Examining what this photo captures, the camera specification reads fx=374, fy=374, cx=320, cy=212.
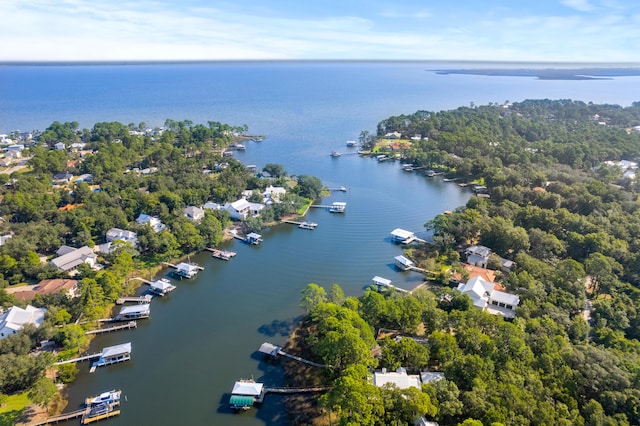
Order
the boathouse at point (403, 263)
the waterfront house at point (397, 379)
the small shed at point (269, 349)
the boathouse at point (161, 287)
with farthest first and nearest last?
the boathouse at point (403, 263) → the boathouse at point (161, 287) → the small shed at point (269, 349) → the waterfront house at point (397, 379)

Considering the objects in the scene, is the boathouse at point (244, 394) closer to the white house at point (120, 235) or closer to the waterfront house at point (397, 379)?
the waterfront house at point (397, 379)

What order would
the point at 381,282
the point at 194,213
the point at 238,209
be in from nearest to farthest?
the point at 381,282 < the point at 194,213 < the point at 238,209

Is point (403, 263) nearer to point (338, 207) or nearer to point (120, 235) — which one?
point (338, 207)

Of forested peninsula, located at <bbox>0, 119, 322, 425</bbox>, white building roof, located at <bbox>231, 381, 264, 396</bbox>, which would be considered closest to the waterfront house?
white building roof, located at <bbox>231, 381, 264, 396</bbox>

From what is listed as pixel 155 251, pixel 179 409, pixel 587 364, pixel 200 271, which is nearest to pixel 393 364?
pixel 587 364

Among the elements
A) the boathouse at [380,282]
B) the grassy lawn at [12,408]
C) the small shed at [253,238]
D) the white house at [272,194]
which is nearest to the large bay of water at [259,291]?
the small shed at [253,238]

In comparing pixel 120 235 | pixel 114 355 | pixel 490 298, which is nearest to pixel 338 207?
pixel 490 298

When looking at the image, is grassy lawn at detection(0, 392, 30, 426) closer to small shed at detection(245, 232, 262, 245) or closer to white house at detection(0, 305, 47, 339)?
white house at detection(0, 305, 47, 339)
